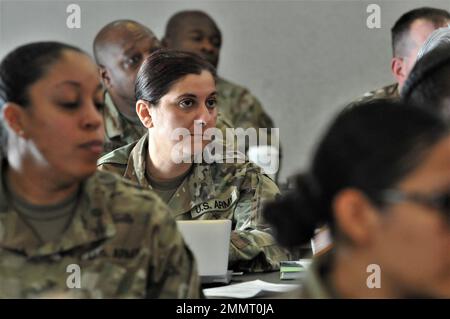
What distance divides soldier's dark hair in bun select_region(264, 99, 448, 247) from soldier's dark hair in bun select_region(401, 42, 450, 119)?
91cm

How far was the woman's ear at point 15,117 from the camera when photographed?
1.72m

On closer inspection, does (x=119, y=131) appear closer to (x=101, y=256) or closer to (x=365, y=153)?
(x=101, y=256)

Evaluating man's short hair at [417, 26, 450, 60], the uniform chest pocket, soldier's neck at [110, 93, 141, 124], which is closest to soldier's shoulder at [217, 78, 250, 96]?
soldier's neck at [110, 93, 141, 124]

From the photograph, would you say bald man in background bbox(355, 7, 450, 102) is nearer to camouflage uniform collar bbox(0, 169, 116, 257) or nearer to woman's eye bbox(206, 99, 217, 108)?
woman's eye bbox(206, 99, 217, 108)

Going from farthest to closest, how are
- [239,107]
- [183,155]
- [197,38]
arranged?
1. [197,38]
2. [239,107]
3. [183,155]

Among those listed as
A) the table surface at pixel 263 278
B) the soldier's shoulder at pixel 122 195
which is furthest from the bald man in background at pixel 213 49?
the soldier's shoulder at pixel 122 195

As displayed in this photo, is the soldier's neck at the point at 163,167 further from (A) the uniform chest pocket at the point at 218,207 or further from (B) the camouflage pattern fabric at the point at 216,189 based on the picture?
(A) the uniform chest pocket at the point at 218,207

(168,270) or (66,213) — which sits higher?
(66,213)

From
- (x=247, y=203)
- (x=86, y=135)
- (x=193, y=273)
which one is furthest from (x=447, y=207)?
(x=247, y=203)

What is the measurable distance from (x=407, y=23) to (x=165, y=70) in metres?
2.24

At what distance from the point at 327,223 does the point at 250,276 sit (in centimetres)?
123

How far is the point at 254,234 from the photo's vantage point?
2857 mm

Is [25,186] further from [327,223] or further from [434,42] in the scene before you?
[434,42]

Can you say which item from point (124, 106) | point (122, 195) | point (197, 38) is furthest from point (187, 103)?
point (197, 38)
